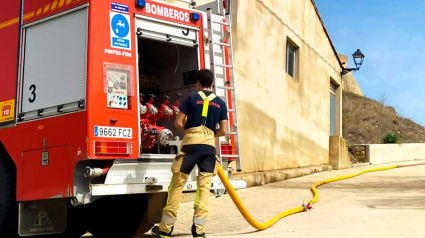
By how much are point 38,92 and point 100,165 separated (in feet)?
3.77

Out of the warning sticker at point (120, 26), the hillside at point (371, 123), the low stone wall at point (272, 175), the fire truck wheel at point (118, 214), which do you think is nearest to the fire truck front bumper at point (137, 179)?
the fire truck wheel at point (118, 214)

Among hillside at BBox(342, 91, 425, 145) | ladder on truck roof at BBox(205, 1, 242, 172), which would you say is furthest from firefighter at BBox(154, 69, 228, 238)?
hillside at BBox(342, 91, 425, 145)

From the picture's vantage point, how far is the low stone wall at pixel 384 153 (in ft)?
76.7

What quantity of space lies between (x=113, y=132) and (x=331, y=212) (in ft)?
12.0

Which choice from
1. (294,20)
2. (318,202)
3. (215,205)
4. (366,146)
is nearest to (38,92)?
(215,205)

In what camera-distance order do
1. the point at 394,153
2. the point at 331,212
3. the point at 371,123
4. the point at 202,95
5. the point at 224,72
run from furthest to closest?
the point at 371,123 < the point at 394,153 < the point at 331,212 < the point at 224,72 < the point at 202,95

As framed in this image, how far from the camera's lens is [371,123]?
1419 inches

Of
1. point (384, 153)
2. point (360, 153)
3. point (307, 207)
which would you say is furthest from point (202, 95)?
point (384, 153)

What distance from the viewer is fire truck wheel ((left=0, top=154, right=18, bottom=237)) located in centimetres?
659

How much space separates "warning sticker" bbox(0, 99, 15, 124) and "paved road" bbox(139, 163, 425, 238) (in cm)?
246

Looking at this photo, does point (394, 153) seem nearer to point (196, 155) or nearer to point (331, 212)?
point (331, 212)

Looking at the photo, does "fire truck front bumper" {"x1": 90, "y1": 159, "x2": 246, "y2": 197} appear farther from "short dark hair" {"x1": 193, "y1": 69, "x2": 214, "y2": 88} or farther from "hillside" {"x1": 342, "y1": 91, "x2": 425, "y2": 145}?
"hillside" {"x1": 342, "y1": 91, "x2": 425, "y2": 145}

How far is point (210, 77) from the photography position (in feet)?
20.1

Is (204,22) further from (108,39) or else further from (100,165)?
(100,165)
